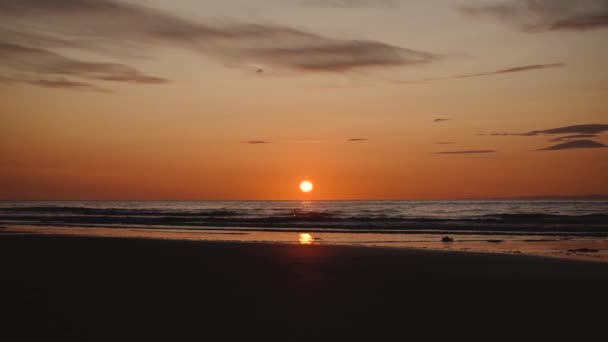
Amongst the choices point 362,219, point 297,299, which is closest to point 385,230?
point 362,219

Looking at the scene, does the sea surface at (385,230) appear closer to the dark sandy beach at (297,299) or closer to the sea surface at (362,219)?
the sea surface at (362,219)

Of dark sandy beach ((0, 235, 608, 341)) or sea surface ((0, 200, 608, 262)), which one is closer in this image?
dark sandy beach ((0, 235, 608, 341))

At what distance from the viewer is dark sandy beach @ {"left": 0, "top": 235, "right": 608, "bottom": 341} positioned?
633cm

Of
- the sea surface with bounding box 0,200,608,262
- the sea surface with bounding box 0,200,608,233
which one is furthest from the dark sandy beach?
the sea surface with bounding box 0,200,608,233

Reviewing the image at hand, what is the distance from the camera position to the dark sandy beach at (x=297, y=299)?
6328 mm

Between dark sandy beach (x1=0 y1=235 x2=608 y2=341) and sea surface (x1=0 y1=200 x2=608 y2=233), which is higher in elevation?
sea surface (x1=0 y1=200 x2=608 y2=233)

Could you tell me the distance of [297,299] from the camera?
8094 millimetres

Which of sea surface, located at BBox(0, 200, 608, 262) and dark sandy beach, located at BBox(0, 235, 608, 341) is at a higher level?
sea surface, located at BBox(0, 200, 608, 262)

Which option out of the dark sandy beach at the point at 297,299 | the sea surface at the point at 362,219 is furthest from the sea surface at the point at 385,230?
the dark sandy beach at the point at 297,299

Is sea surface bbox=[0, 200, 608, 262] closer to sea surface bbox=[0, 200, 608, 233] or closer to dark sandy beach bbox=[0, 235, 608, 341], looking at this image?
sea surface bbox=[0, 200, 608, 233]

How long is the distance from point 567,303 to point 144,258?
968cm

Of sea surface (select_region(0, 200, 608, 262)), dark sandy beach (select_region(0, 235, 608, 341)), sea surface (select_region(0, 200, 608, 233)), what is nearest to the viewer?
dark sandy beach (select_region(0, 235, 608, 341))

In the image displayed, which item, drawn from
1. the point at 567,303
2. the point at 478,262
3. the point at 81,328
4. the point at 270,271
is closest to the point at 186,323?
the point at 81,328

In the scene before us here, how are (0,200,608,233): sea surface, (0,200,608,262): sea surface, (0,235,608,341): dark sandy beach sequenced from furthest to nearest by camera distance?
(0,200,608,233): sea surface
(0,200,608,262): sea surface
(0,235,608,341): dark sandy beach
